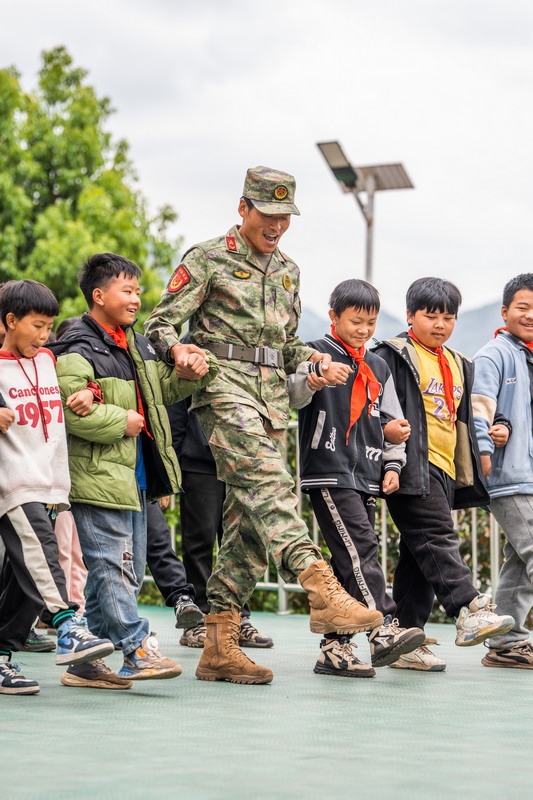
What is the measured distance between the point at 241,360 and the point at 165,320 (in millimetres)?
347

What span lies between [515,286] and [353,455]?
1.36 metres

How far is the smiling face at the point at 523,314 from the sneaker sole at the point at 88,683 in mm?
2641

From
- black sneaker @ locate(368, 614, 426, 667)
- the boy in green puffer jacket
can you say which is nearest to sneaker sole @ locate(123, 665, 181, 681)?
the boy in green puffer jacket

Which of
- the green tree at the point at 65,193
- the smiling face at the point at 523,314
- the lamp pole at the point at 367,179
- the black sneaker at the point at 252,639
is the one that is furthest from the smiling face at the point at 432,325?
the green tree at the point at 65,193

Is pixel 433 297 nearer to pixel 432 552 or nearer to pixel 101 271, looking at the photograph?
pixel 432 552

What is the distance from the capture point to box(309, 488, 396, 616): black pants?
17.3 feet

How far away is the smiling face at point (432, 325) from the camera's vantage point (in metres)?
5.73

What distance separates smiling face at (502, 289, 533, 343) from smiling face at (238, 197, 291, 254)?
4.60 feet

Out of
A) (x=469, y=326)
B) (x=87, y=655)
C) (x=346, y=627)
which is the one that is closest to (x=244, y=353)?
(x=346, y=627)

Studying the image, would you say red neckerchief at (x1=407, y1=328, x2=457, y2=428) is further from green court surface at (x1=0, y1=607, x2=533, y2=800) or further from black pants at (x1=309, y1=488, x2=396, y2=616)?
green court surface at (x1=0, y1=607, x2=533, y2=800)

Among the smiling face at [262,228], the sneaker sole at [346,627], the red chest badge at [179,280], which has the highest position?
the smiling face at [262,228]

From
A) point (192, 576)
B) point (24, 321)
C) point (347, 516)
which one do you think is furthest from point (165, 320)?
point (192, 576)

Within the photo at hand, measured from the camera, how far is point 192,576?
21.8ft

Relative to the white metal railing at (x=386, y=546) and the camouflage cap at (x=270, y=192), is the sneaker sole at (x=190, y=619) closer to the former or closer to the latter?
the white metal railing at (x=386, y=546)
